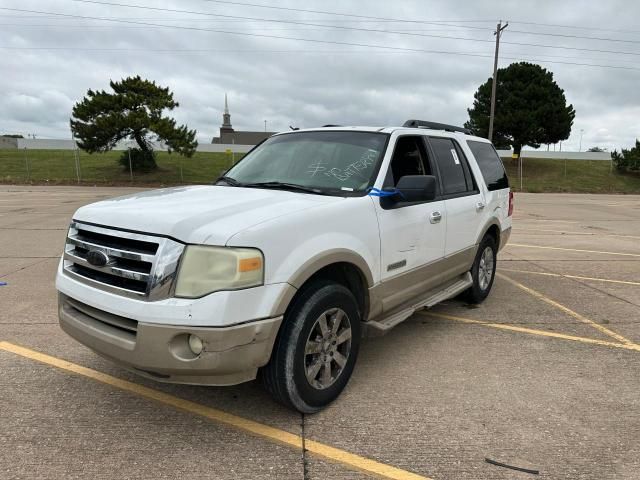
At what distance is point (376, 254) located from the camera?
3.52 metres

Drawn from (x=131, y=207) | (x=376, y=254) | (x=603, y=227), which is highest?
(x=131, y=207)

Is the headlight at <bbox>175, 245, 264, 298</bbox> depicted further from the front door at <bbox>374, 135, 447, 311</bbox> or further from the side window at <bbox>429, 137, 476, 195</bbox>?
the side window at <bbox>429, 137, 476, 195</bbox>

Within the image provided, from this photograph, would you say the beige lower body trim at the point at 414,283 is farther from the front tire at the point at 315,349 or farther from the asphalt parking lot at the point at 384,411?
the asphalt parking lot at the point at 384,411

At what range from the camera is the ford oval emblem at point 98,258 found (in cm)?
284

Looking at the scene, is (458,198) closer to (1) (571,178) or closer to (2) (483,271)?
(2) (483,271)

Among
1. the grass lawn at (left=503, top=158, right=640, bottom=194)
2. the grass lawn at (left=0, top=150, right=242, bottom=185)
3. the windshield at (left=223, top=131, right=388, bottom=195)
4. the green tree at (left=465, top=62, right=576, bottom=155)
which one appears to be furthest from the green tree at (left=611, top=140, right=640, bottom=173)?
the windshield at (left=223, top=131, right=388, bottom=195)

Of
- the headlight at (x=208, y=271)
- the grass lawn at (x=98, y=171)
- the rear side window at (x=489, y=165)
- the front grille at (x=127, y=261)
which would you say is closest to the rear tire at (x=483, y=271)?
the rear side window at (x=489, y=165)

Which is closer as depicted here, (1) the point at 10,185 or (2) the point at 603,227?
(2) the point at 603,227

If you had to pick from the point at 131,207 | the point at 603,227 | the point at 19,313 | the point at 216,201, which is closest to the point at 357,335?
the point at 216,201

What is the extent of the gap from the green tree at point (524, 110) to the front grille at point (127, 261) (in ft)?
127

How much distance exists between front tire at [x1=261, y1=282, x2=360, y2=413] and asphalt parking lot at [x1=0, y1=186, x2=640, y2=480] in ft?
0.56

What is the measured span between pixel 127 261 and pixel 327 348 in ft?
4.42

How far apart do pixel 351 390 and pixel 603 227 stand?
12.4 metres

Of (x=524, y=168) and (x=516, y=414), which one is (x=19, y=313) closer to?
(x=516, y=414)
